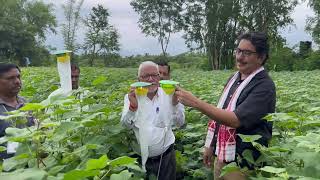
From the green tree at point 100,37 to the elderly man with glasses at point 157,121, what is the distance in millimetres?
36603

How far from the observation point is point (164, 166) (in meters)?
3.40

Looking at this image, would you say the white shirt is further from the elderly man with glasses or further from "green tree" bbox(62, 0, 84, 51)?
"green tree" bbox(62, 0, 84, 51)

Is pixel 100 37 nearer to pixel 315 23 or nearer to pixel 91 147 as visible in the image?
pixel 315 23

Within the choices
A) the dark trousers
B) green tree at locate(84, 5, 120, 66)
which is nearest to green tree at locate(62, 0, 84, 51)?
green tree at locate(84, 5, 120, 66)

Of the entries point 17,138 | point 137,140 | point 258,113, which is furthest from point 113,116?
point 17,138

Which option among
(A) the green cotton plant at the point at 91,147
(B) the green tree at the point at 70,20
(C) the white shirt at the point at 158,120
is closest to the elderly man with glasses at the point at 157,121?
(C) the white shirt at the point at 158,120

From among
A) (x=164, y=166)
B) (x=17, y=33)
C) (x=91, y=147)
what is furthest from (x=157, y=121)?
(x=17, y=33)

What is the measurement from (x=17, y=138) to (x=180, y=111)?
163 centimetres

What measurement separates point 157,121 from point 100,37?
37536mm

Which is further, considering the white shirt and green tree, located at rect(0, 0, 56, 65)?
green tree, located at rect(0, 0, 56, 65)

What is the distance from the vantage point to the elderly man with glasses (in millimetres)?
3188

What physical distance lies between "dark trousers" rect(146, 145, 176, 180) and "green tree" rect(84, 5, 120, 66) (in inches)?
1439

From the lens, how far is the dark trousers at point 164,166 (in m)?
3.32

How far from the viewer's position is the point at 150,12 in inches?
1668
